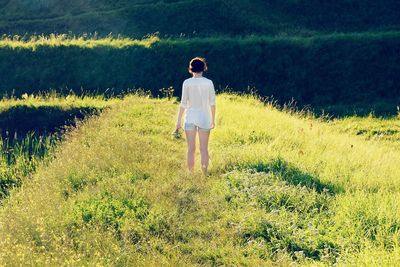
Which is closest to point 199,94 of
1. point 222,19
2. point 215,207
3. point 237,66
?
point 215,207

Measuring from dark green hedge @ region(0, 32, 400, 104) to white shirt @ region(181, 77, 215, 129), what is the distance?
1514 cm

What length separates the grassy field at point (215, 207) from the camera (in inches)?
273

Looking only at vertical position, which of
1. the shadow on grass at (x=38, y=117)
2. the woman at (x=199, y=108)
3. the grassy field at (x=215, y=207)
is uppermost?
the woman at (x=199, y=108)

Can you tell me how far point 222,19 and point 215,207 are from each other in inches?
982

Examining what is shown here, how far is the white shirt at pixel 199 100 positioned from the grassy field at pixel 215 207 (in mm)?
856

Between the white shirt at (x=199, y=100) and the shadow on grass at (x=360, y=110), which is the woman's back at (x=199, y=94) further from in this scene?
the shadow on grass at (x=360, y=110)

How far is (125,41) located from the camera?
27.6 meters

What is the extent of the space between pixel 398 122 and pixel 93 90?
495 inches

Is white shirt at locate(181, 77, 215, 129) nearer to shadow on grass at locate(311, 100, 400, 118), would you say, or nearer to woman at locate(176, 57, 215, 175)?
woman at locate(176, 57, 215, 175)

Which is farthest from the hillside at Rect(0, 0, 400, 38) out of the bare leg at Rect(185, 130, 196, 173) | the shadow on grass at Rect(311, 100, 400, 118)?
the bare leg at Rect(185, 130, 196, 173)

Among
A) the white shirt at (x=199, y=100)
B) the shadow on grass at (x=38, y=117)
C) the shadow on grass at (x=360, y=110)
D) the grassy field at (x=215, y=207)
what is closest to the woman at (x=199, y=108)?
the white shirt at (x=199, y=100)


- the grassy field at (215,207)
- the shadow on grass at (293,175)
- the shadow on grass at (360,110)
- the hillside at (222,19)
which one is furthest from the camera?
the hillside at (222,19)

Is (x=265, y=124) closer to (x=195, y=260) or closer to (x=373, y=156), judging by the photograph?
(x=373, y=156)

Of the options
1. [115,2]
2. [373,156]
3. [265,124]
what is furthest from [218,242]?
[115,2]
